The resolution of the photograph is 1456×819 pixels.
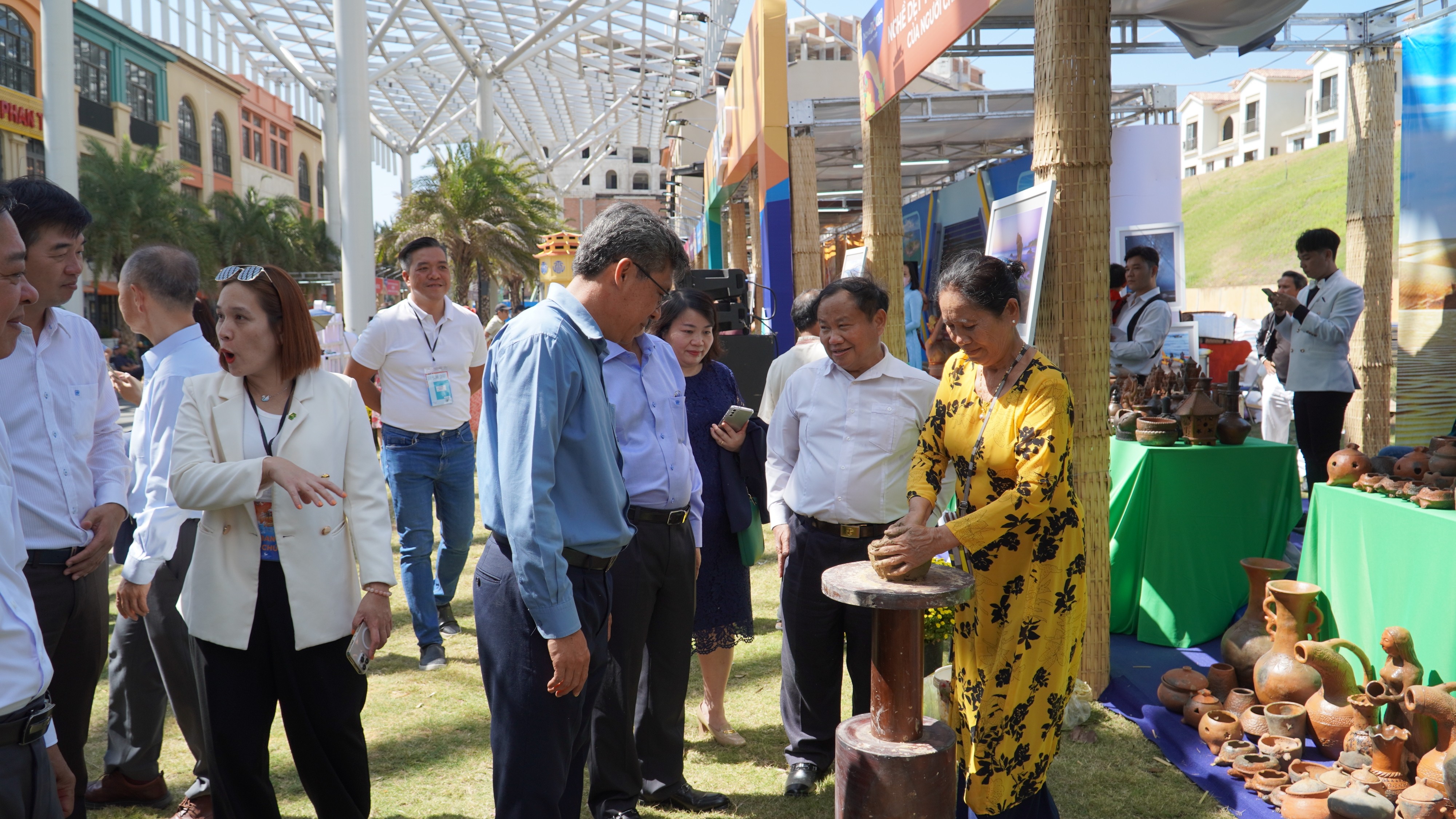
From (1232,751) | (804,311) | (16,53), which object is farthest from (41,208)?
(16,53)

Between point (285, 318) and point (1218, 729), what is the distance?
3.24 m

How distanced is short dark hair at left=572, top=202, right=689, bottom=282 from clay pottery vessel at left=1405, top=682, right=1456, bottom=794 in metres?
2.46

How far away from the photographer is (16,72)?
24859 mm

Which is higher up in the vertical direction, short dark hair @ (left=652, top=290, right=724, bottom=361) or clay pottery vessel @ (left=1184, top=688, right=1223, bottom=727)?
→ short dark hair @ (left=652, top=290, right=724, bottom=361)

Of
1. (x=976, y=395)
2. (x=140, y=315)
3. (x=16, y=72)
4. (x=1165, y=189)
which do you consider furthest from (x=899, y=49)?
(x=16, y=72)

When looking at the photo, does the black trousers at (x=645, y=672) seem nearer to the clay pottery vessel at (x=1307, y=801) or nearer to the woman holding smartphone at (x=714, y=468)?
the woman holding smartphone at (x=714, y=468)

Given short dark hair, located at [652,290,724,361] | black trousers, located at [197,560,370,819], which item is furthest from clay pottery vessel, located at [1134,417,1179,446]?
black trousers, located at [197,560,370,819]

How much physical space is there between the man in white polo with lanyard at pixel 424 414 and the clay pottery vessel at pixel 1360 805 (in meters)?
3.44

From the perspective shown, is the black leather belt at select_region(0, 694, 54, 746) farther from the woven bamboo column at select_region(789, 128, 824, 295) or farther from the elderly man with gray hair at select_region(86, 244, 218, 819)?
the woven bamboo column at select_region(789, 128, 824, 295)

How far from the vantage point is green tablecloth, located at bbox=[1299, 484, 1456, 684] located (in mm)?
2967

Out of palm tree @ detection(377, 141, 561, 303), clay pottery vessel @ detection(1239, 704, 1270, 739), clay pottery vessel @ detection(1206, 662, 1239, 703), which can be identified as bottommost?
clay pottery vessel @ detection(1239, 704, 1270, 739)

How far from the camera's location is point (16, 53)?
81.5 feet

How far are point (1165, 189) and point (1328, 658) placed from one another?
301 inches

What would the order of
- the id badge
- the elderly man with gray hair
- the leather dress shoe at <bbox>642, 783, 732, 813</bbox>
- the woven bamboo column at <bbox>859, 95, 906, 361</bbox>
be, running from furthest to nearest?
1. the woven bamboo column at <bbox>859, 95, 906, 361</bbox>
2. the id badge
3. the leather dress shoe at <bbox>642, 783, 732, 813</bbox>
4. the elderly man with gray hair
